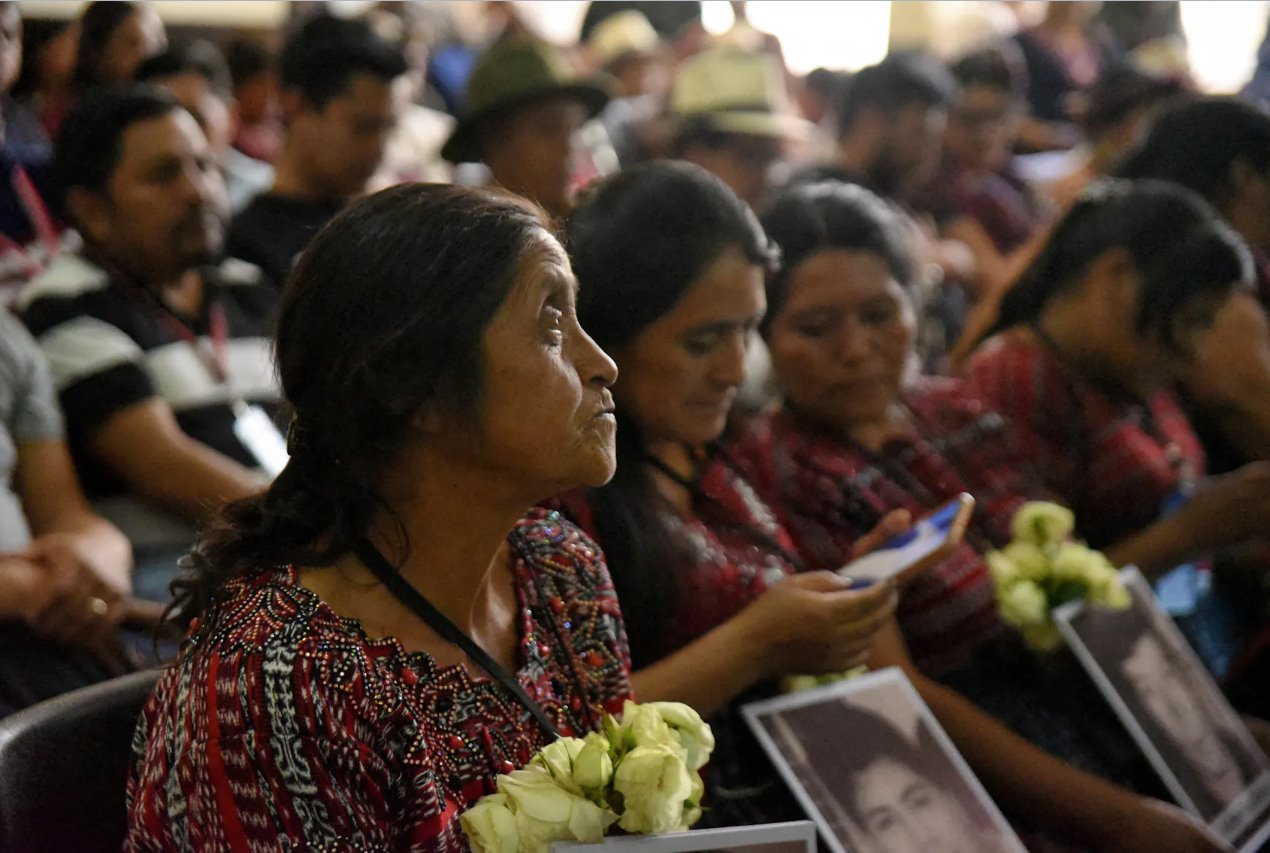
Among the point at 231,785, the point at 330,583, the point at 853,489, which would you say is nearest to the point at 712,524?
the point at 853,489

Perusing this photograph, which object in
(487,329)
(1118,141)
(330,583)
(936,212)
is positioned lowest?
(936,212)

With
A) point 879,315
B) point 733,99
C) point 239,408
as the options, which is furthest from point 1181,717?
point 733,99

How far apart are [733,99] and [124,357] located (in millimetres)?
2091

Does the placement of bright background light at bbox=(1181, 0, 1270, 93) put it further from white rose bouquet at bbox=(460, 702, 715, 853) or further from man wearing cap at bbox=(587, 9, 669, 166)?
white rose bouquet at bbox=(460, 702, 715, 853)

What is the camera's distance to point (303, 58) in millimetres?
3182

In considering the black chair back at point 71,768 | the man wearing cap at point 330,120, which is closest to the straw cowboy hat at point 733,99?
the man wearing cap at point 330,120

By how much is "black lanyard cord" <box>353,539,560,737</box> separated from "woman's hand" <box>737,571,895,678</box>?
0.42 meters

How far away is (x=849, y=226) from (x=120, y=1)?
249cm

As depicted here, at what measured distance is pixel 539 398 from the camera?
1.29m

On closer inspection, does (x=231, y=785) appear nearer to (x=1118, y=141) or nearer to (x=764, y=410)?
(x=764, y=410)

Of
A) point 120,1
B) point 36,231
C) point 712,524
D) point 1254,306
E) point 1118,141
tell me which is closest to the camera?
point 712,524

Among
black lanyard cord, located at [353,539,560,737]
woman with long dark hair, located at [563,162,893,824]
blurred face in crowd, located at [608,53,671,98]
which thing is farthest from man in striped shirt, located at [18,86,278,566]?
blurred face in crowd, located at [608,53,671,98]

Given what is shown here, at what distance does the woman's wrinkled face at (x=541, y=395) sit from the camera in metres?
1.28

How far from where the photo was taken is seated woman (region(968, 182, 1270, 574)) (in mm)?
2424
